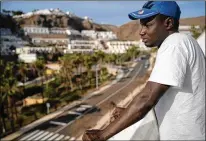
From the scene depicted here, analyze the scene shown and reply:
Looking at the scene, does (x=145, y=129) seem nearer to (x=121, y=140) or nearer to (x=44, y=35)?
(x=121, y=140)

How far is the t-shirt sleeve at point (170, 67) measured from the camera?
1195 millimetres

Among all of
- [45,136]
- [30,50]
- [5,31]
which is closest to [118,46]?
[5,31]

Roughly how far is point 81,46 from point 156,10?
4336 inches

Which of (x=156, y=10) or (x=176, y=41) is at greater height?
(x=156, y=10)

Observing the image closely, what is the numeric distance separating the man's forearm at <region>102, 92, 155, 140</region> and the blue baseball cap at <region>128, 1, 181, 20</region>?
0.35 metres

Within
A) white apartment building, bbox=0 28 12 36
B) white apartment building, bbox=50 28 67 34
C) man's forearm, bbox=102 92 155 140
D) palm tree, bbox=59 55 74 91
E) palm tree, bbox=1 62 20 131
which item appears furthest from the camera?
white apartment building, bbox=50 28 67 34

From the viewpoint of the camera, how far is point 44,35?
12362 cm

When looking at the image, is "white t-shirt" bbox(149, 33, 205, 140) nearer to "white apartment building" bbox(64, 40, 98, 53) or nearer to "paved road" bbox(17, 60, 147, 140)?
"paved road" bbox(17, 60, 147, 140)

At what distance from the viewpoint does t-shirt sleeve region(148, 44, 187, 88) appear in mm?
1195

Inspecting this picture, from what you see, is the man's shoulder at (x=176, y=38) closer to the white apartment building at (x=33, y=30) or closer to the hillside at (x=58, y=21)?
the white apartment building at (x=33, y=30)

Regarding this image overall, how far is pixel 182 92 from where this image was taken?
139 cm

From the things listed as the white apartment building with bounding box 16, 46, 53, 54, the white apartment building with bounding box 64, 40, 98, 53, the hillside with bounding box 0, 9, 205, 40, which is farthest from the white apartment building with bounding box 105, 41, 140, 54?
the white apartment building with bounding box 16, 46, 53, 54

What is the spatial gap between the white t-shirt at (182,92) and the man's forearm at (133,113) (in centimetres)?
9

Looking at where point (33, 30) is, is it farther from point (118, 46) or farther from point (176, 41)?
point (176, 41)
